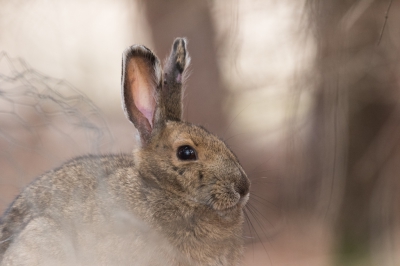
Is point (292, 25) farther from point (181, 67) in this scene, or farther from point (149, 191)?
point (149, 191)

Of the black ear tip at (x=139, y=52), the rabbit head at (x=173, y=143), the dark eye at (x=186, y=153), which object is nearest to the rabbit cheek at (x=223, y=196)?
the rabbit head at (x=173, y=143)

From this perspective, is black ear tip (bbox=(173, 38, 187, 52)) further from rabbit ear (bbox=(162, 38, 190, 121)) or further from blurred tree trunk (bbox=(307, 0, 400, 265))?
blurred tree trunk (bbox=(307, 0, 400, 265))

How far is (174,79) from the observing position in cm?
164

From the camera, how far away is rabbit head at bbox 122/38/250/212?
1.45m

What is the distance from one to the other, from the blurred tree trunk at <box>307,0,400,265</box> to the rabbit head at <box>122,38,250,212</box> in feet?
1.45

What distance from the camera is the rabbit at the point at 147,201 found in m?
1.37

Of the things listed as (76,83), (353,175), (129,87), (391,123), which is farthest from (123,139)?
(391,123)

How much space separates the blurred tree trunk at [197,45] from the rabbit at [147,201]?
1.98 ft

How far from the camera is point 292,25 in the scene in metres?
1.86

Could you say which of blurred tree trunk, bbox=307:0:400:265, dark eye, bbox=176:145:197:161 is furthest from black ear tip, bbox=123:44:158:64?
blurred tree trunk, bbox=307:0:400:265

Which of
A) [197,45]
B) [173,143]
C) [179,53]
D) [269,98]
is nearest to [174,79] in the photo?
[179,53]

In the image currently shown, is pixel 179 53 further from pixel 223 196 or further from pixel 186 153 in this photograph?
pixel 223 196

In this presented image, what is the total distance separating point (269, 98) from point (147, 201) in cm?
63

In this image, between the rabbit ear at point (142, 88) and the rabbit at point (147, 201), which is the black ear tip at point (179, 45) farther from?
the rabbit ear at point (142, 88)
